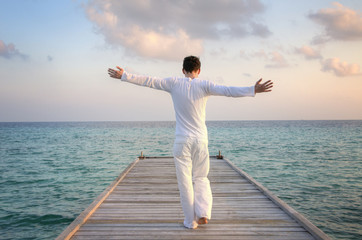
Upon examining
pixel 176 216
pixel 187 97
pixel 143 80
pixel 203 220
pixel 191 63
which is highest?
pixel 191 63

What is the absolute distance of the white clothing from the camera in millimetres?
3568

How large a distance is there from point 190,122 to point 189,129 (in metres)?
0.09

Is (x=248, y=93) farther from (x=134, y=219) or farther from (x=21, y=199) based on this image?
(x=21, y=199)

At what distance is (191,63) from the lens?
3.65 metres

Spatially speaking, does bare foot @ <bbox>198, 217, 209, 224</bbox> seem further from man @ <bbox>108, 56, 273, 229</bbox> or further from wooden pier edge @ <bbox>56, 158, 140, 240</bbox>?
wooden pier edge @ <bbox>56, 158, 140, 240</bbox>

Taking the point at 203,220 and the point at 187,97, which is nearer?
the point at 187,97

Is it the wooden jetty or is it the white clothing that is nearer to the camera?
the white clothing

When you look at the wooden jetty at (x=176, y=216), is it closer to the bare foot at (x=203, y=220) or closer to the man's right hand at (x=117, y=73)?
the bare foot at (x=203, y=220)

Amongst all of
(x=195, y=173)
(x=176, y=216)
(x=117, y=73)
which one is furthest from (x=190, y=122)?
(x=176, y=216)

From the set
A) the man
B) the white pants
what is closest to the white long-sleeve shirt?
the man

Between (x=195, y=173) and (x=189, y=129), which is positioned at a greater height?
(x=189, y=129)

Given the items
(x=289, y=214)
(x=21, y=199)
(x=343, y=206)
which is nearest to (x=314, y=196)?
(x=343, y=206)

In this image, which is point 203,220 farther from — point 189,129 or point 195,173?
point 189,129

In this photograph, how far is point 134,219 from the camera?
4332 mm
